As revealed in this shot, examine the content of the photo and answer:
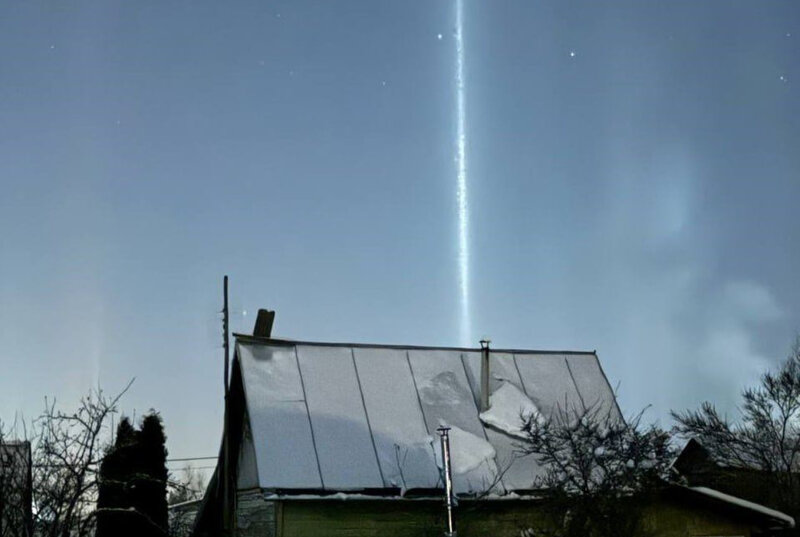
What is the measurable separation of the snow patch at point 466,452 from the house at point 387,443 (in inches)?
1.1

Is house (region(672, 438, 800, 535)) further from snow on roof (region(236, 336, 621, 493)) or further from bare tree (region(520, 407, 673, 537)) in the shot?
bare tree (region(520, 407, 673, 537))

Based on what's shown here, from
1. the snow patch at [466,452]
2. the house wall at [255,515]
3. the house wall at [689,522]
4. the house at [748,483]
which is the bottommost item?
the house wall at [689,522]

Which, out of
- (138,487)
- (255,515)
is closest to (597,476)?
(255,515)

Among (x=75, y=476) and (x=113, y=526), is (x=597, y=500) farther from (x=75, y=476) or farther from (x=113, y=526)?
(x=113, y=526)

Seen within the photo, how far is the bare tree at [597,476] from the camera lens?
52.4ft

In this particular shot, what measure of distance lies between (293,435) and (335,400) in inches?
59.1

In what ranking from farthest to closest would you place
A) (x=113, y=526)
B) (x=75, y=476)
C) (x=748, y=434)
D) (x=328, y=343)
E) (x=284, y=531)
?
(x=748, y=434)
(x=113, y=526)
(x=328, y=343)
(x=284, y=531)
(x=75, y=476)

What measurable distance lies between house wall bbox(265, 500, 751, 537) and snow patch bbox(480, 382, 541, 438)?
1.71 metres

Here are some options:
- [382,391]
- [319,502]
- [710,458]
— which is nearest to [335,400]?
[382,391]

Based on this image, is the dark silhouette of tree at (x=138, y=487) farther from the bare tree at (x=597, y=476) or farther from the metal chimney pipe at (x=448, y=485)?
the bare tree at (x=597, y=476)

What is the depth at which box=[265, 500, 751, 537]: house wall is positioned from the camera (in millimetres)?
16172

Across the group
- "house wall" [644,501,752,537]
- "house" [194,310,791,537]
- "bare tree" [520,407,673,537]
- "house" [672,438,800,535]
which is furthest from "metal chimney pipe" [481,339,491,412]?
"house" [672,438,800,535]

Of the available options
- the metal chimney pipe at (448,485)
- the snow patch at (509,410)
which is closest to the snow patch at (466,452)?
the snow patch at (509,410)

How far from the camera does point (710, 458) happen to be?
3353cm
